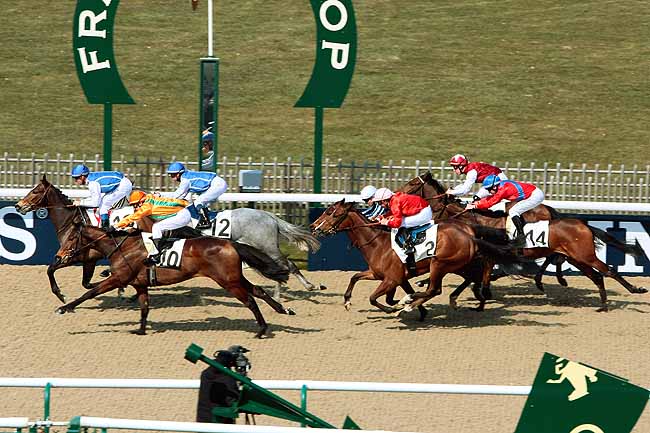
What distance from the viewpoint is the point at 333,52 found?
695 inches

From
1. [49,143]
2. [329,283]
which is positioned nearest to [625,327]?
[329,283]

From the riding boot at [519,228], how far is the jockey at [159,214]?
13.7 ft

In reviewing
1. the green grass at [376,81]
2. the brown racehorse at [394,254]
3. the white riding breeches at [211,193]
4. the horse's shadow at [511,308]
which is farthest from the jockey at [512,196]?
the green grass at [376,81]

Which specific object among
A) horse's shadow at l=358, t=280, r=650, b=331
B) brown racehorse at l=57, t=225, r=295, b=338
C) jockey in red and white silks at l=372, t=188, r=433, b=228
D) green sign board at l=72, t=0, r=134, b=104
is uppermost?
green sign board at l=72, t=0, r=134, b=104

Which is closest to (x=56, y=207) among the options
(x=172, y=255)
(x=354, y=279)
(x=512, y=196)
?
(x=172, y=255)

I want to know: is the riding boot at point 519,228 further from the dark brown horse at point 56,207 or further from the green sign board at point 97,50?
the green sign board at point 97,50

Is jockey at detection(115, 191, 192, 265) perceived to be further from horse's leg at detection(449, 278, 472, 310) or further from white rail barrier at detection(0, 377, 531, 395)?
white rail barrier at detection(0, 377, 531, 395)

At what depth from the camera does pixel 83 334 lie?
14094 millimetres

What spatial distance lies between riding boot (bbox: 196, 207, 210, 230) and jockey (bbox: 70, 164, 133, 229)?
1084 mm

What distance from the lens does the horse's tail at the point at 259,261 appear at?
14.1m

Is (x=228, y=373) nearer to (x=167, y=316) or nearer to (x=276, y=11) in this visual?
(x=167, y=316)

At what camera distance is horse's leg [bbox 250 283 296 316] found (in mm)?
14297

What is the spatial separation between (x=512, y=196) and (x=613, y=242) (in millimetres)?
1475

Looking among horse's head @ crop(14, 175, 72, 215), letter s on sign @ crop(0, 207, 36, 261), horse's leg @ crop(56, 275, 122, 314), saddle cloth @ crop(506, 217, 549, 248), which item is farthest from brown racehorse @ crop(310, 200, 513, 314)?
letter s on sign @ crop(0, 207, 36, 261)
